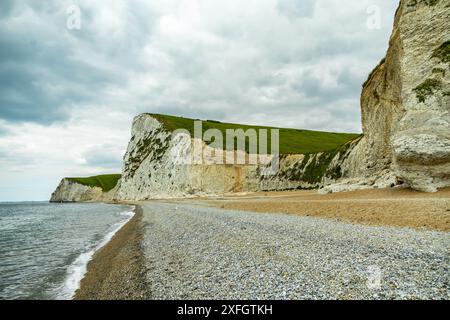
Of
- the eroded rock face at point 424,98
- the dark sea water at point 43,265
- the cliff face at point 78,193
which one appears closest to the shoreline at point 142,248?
the dark sea water at point 43,265

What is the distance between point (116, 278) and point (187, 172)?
67.4 m

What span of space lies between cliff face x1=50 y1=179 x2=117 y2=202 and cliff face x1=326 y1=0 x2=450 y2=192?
14319cm

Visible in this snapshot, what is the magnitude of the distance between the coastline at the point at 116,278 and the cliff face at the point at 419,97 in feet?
63.3

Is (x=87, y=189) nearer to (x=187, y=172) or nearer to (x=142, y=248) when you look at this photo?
(x=187, y=172)

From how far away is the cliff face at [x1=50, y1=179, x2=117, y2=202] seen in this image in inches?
6294

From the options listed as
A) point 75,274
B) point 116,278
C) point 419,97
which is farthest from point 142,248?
point 419,97

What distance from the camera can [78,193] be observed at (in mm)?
167750

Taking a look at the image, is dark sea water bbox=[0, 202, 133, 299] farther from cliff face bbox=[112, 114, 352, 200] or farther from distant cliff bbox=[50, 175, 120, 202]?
distant cliff bbox=[50, 175, 120, 202]

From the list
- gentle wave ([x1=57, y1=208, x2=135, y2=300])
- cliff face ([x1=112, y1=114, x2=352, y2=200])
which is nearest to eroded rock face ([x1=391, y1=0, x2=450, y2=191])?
gentle wave ([x1=57, y1=208, x2=135, y2=300])

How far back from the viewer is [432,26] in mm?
24047

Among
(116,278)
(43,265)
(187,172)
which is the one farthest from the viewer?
(187,172)

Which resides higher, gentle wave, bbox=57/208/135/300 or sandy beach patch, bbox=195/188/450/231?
sandy beach patch, bbox=195/188/450/231
